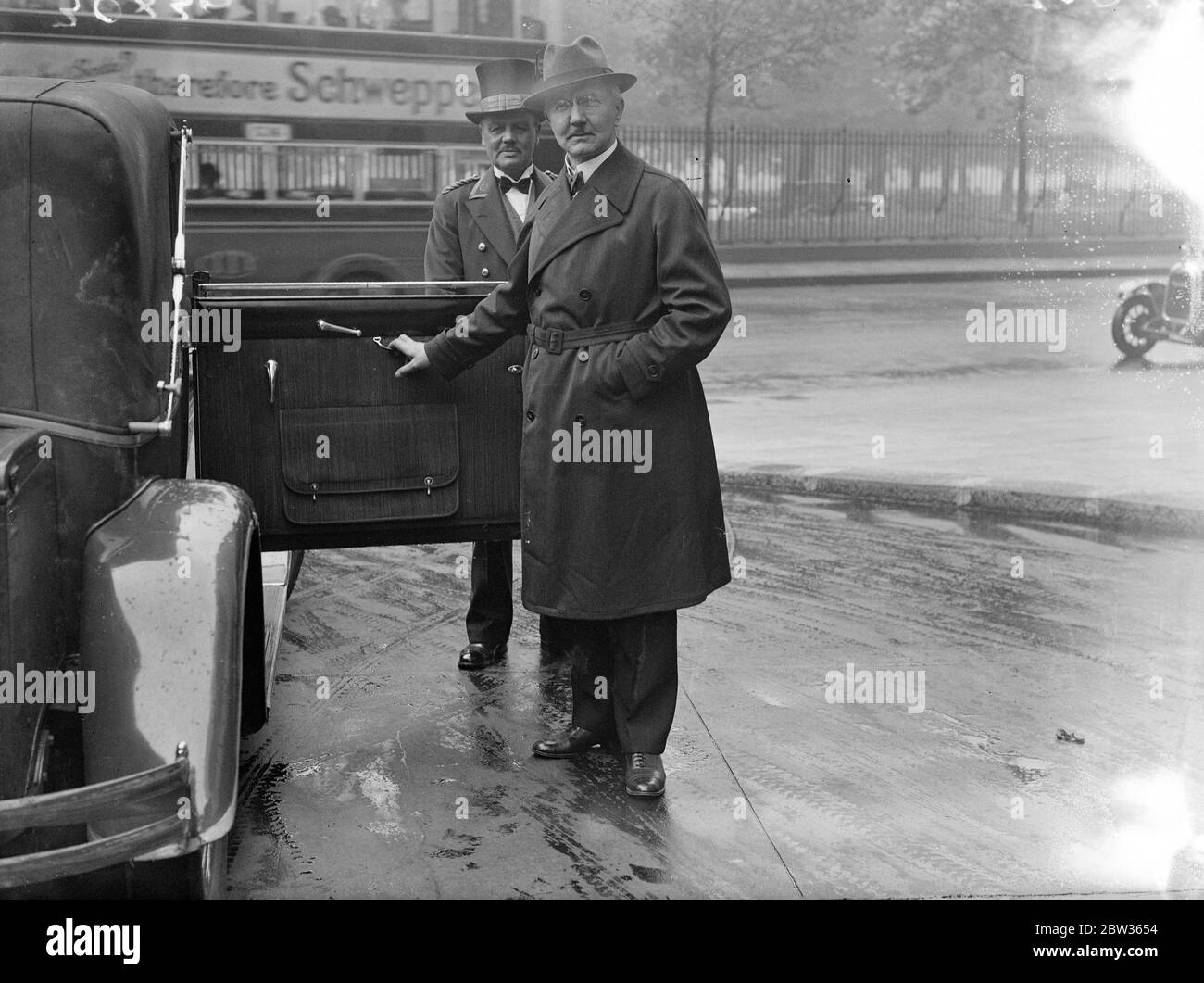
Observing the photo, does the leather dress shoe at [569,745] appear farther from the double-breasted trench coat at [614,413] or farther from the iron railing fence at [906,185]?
the iron railing fence at [906,185]

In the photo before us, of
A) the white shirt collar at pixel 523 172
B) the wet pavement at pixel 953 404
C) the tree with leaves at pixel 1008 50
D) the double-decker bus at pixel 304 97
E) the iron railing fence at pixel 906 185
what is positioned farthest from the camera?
the tree with leaves at pixel 1008 50

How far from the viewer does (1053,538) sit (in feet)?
25.8

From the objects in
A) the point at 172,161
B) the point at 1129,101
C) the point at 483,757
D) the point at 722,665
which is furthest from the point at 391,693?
the point at 1129,101

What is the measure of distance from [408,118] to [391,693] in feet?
33.1

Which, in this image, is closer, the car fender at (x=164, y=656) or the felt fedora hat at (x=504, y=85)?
the car fender at (x=164, y=656)

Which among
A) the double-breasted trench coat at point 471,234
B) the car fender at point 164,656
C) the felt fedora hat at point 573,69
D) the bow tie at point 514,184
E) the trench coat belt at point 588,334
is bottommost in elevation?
the car fender at point 164,656

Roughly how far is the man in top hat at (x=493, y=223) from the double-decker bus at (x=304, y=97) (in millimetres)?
8317

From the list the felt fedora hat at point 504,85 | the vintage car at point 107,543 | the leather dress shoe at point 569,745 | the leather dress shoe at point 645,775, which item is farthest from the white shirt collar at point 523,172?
the leather dress shoe at point 645,775

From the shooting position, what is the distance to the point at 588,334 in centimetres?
445

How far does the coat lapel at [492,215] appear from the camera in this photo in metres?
5.78

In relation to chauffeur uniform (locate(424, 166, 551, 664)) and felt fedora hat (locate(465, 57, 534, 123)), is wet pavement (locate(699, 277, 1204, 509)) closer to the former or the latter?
chauffeur uniform (locate(424, 166, 551, 664))

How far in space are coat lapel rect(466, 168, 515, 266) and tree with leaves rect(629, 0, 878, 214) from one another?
27.6m

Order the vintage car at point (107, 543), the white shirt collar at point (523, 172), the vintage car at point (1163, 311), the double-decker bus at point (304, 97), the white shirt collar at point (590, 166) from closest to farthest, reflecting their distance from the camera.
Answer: the vintage car at point (107, 543)
the white shirt collar at point (590, 166)
the white shirt collar at point (523, 172)
the double-decker bus at point (304, 97)
the vintage car at point (1163, 311)

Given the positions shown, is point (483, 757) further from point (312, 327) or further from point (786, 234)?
point (786, 234)
